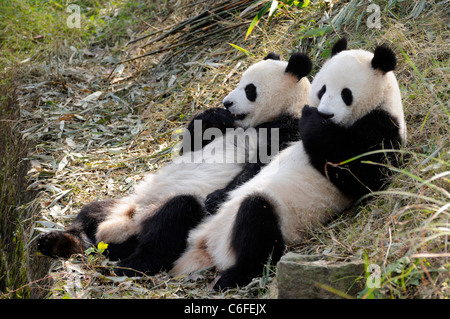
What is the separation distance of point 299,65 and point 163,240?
1638mm

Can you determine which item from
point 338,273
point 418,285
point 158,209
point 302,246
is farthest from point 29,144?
point 418,285

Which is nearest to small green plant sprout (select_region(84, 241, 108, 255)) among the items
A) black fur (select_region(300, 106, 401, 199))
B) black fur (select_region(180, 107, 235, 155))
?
black fur (select_region(180, 107, 235, 155))

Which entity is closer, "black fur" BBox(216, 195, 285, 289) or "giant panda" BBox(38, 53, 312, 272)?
"black fur" BBox(216, 195, 285, 289)

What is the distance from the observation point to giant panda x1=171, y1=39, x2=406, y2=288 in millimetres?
3230

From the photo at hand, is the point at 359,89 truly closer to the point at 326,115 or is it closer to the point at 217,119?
the point at 326,115

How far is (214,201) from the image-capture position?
12.5 feet

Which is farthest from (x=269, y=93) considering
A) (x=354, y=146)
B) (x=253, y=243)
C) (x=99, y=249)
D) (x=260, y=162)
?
(x=99, y=249)

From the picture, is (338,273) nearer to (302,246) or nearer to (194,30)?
(302,246)

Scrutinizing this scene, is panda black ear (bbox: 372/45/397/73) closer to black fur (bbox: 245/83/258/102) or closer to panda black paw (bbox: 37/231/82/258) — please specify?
black fur (bbox: 245/83/258/102)

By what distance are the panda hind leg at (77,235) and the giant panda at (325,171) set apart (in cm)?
82

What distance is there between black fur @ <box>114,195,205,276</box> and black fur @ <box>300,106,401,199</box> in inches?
37.8

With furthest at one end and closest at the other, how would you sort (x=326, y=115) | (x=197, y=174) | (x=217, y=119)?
(x=217, y=119), (x=197, y=174), (x=326, y=115)
